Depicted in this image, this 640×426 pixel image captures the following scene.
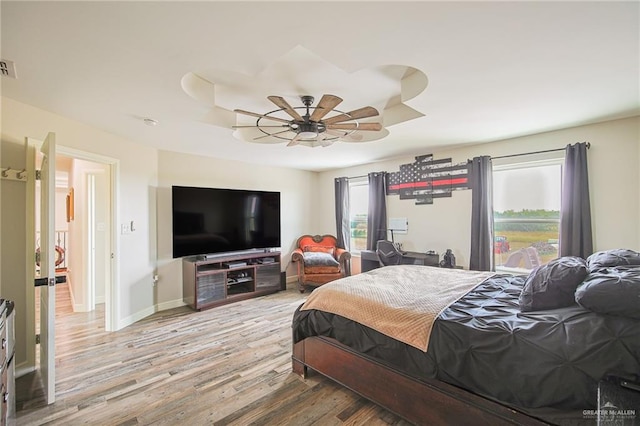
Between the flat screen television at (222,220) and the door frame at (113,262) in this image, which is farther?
the flat screen television at (222,220)

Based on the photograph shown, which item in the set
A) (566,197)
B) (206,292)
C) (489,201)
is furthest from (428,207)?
(206,292)

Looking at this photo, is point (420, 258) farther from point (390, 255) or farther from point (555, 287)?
point (555, 287)

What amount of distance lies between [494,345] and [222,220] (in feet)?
13.1

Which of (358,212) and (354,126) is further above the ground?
(354,126)

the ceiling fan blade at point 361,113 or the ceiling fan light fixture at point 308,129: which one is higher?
the ceiling fan blade at point 361,113

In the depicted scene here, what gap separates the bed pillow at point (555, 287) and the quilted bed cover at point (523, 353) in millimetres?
68

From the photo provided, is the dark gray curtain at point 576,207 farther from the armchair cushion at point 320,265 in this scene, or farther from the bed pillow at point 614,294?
the armchair cushion at point 320,265

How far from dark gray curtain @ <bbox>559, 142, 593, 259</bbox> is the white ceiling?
0.39 metres

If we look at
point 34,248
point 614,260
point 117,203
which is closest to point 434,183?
point 614,260

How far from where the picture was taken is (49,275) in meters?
2.10

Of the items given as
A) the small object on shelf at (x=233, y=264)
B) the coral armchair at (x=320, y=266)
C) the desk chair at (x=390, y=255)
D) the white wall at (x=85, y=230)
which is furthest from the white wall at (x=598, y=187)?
the white wall at (x=85, y=230)

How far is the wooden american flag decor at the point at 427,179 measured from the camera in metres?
4.11

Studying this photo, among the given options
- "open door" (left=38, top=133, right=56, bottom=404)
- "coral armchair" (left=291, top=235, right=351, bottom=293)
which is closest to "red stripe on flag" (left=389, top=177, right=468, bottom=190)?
"coral armchair" (left=291, top=235, right=351, bottom=293)

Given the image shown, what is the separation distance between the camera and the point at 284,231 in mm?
5664
